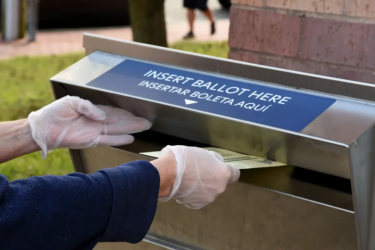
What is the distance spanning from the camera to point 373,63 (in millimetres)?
1838

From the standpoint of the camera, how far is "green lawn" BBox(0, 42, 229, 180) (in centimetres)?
422

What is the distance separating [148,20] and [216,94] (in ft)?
10.7

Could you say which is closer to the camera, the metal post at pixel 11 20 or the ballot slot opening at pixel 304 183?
the ballot slot opening at pixel 304 183

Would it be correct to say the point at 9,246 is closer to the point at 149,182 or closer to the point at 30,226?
the point at 30,226

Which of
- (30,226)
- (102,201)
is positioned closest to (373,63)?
(102,201)

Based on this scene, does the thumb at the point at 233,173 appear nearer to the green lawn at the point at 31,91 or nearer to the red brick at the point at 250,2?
the red brick at the point at 250,2

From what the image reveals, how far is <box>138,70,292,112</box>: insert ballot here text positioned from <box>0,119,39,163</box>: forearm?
0.45 metres

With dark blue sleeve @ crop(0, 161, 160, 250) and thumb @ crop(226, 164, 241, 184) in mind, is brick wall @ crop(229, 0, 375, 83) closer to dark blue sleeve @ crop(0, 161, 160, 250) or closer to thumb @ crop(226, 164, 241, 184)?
thumb @ crop(226, 164, 241, 184)

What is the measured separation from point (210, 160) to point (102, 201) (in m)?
0.37

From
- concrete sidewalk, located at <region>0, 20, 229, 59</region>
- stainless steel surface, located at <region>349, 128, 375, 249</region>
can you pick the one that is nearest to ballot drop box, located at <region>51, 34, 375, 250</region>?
stainless steel surface, located at <region>349, 128, 375, 249</region>

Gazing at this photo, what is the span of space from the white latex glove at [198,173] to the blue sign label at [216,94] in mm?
134

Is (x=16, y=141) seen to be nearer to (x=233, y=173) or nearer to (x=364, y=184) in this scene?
(x=233, y=173)

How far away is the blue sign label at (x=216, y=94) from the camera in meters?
1.50

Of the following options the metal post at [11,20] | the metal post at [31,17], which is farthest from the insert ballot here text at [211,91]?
the metal post at [11,20]
